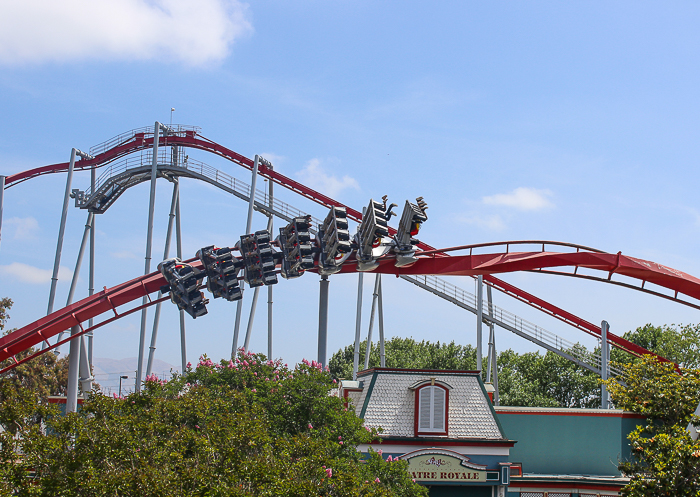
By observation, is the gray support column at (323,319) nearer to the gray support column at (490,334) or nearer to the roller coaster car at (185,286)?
the roller coaster car at (185,286)

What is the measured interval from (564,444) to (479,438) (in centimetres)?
382

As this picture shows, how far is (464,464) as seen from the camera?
1697 centimetres

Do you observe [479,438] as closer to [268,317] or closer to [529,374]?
[268,317]

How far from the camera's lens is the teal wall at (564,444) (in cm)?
1959

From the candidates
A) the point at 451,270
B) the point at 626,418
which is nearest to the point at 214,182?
the point at 451,270

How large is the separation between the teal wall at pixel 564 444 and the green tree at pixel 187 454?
5447mm

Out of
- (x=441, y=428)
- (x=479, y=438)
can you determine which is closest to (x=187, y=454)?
(x=441, y=428)

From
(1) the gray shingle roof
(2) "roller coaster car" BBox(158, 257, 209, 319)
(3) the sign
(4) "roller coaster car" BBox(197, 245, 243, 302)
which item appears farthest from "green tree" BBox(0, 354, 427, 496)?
(4) "roller coaster car" BBox(197, 245, 243, 302)

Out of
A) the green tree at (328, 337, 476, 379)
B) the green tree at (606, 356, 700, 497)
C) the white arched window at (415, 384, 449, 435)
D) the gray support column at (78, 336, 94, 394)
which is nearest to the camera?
the green tree at (606, 356, 700, 497)

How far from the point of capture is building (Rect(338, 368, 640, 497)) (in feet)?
55.8

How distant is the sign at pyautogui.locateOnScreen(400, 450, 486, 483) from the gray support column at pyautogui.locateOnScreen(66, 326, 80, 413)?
8.46 meters

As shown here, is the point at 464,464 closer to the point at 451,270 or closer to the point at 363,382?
the point at 363,382

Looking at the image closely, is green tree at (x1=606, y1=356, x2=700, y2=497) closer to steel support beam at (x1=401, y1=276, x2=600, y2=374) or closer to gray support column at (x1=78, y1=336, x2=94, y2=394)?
steel support beam at (x1=401, y1=276, x2=600, y2=374)

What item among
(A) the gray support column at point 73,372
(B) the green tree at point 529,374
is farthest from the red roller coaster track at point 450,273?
(B) the green tree at point 529,374
